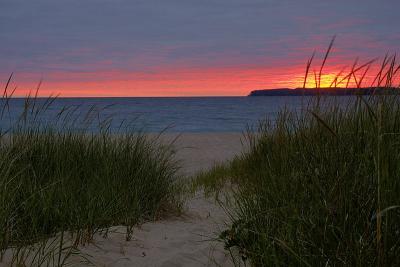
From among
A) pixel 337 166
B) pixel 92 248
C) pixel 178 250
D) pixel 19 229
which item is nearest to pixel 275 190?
pixel 337 166

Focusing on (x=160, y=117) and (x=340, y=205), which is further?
(x=160, y=117)

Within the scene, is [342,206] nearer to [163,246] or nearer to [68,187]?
[163,246]

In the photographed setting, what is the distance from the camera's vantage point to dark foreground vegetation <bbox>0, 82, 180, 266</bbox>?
10.1 feet

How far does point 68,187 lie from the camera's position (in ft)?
11.7

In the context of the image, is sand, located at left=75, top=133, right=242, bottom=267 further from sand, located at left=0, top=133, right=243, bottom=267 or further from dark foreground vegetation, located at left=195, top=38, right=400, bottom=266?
dark foreground vegetation, located at left=195, top=38, right=400, bottom=266

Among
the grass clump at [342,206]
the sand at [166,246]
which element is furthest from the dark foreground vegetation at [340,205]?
the sand at [166,246]

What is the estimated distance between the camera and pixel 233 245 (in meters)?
3.27

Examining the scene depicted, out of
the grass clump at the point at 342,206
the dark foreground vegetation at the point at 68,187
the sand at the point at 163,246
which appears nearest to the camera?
the grass clump at the point at 342,206

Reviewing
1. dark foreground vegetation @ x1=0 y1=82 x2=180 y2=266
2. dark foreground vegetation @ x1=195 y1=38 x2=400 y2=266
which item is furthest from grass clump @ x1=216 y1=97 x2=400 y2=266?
dark foreground vegetation @ x1=0 y1=82 x2=180 y2=266

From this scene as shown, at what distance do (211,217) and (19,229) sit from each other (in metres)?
2.34

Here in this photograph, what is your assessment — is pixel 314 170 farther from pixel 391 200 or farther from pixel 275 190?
pixel 391 200

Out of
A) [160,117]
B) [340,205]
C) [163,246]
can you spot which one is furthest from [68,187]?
[160,117]

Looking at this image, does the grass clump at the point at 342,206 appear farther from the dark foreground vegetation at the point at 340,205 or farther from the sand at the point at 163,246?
the sand at the point at 163,246

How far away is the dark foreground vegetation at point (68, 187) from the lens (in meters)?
3.07
